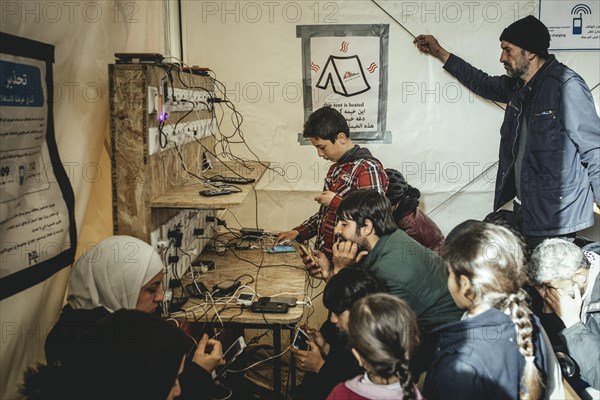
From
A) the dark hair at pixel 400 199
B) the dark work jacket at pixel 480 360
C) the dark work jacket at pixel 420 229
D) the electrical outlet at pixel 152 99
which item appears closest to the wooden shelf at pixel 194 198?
the electrical outlet at pixel 152 99

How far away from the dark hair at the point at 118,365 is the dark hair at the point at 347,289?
2.61ft

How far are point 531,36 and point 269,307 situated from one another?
2.06m

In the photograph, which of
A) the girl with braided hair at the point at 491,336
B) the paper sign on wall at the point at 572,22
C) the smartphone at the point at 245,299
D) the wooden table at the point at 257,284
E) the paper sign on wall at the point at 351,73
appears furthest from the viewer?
the paper sign on wall at the point at 351,73

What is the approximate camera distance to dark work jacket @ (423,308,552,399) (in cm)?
162

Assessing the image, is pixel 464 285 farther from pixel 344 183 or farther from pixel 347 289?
pixel 344 183

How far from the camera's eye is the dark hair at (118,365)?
138 cm

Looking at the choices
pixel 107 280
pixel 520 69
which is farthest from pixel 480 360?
pixel 520 69

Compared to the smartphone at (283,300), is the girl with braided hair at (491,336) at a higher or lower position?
higher

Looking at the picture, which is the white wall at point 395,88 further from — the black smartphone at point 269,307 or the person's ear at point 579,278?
the black smartphone at point 269,307

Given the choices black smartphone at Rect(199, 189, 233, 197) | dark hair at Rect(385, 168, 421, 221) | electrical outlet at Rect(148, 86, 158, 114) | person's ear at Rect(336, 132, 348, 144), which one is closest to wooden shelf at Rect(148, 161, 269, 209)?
black smartphone at Rect(199, 189, 233, 197)

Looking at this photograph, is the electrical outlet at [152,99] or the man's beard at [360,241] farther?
the man's beard at [360,241]

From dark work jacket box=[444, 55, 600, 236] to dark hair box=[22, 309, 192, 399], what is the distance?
7.44 ft

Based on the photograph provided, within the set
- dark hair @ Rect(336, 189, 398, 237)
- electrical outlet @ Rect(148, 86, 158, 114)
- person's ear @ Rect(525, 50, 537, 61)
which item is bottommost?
dark hair @ Rect(336, 189, 398, 237)

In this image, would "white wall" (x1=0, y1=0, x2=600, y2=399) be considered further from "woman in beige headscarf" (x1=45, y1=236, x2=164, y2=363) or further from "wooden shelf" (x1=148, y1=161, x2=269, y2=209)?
"woman in beige headscarf" (x1=45, y1=236, x2=164, y2=363)
